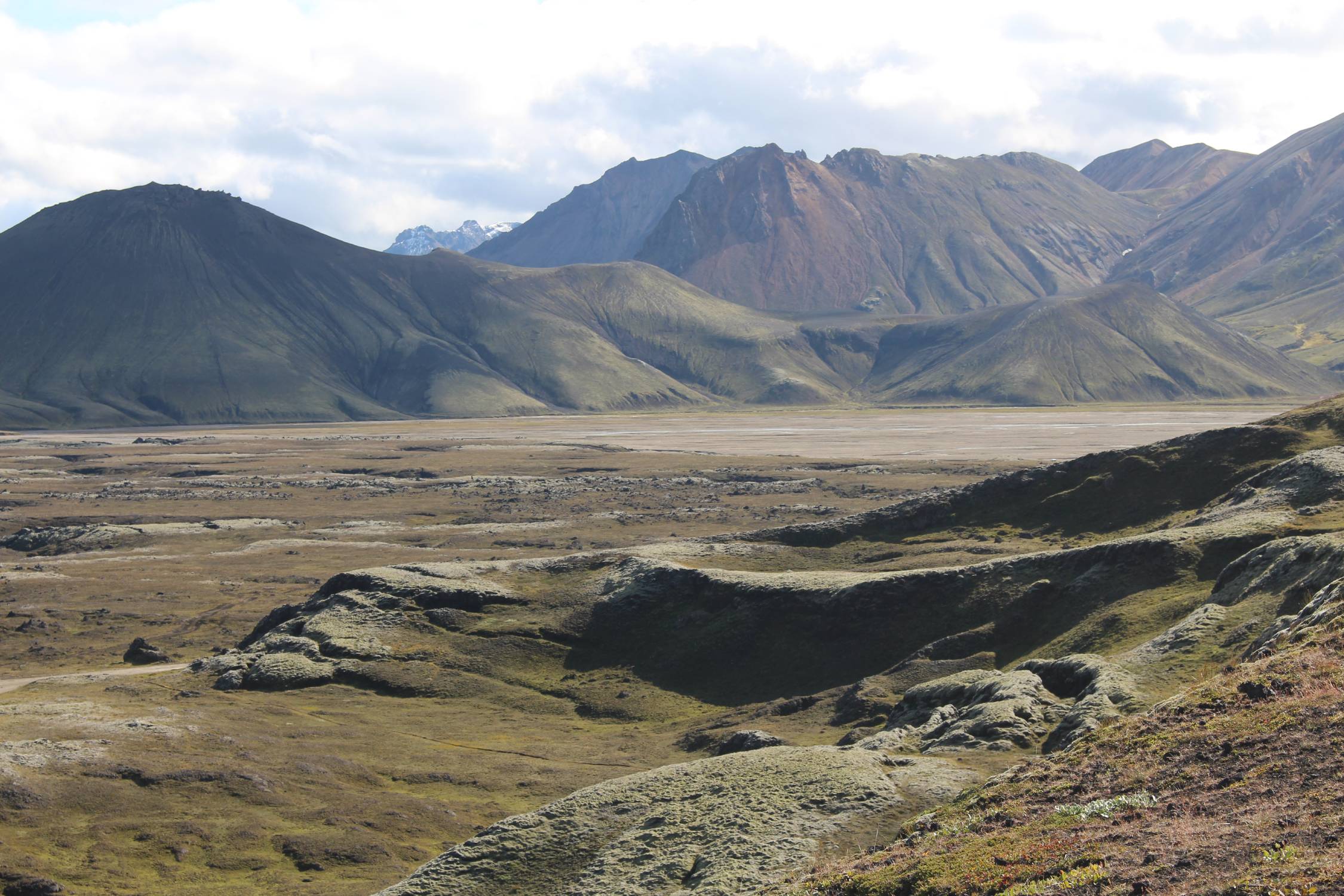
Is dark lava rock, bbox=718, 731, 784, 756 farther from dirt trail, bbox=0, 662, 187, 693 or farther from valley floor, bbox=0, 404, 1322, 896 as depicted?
dirt trail, bbox=0, 662, 187, 693

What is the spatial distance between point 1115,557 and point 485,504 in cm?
11211

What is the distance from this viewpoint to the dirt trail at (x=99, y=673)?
66125mm

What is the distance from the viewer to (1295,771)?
2284 centimetres

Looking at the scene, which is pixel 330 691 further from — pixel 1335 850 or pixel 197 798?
pixel 1335 850

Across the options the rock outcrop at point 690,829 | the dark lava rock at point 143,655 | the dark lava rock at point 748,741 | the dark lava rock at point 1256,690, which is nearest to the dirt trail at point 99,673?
the dark lava rock at point 143,655

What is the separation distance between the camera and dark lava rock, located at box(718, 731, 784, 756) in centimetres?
4541

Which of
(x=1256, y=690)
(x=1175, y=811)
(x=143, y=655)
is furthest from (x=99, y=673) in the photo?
(x=1175, y=811)

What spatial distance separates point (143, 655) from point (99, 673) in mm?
5075

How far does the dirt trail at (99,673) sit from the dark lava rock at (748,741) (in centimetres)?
3811

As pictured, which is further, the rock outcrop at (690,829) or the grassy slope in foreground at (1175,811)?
the rock outcrop at (690,829)

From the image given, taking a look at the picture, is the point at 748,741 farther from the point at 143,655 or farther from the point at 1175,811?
the point at 143,655

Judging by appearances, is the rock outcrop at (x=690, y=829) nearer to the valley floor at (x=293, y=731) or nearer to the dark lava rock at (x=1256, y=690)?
the valley floor at (x=293, y=731)

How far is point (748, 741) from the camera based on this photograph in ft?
151

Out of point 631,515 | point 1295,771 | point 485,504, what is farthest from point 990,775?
point 485,504
